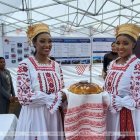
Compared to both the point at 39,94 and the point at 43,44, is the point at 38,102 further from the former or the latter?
the point at 43,44

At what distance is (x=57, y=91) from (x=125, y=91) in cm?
38

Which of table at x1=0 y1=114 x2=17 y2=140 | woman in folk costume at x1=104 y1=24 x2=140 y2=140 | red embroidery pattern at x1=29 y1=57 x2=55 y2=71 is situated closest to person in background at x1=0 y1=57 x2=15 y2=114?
table at x1=0 y1=114 x2=17 y2=140

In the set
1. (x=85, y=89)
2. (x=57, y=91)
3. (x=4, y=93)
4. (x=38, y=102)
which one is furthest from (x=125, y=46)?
(x=4, y=93)

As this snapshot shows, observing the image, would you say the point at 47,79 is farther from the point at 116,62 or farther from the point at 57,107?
the point at 116,62

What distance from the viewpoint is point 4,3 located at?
602cm

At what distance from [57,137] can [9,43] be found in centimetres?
432

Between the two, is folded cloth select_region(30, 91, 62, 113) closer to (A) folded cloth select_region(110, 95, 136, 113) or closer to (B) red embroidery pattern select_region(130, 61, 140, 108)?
(A) folded cloth select_region(110, 95, 136, 113)

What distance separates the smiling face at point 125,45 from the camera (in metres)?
1.78

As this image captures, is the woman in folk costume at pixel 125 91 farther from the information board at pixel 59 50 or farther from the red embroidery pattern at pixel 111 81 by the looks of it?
the information board at pixel 59 50

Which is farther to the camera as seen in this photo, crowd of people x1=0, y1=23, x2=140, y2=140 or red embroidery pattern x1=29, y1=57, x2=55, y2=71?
red embroidery pattern x1=29, y1=57, x2=55, y2=71

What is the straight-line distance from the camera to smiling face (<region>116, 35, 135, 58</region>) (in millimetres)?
1784

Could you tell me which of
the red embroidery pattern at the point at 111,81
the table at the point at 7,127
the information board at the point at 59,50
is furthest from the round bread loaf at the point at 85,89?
the information board at the point at 59,50

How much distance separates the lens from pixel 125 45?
179 cm

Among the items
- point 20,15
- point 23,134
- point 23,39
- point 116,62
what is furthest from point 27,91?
point 20,15
